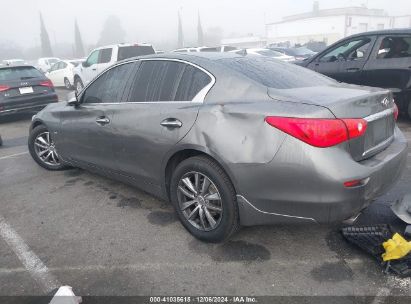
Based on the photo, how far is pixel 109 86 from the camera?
3967 millimetres

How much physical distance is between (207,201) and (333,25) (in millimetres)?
92077

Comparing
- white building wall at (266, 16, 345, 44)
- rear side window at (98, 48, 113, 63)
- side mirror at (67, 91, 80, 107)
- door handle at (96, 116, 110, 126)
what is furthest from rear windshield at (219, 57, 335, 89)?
white building wall at (266, 16, 345, 44)

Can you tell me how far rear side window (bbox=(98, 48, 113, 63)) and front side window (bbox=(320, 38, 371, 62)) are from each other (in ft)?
26.3

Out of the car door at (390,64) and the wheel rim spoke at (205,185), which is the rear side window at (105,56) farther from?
the wheel rim spoke at (205,185)

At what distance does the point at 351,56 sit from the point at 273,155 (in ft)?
17.7

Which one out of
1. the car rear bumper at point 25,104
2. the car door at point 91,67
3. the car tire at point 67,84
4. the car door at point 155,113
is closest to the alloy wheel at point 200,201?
the car door at point 155,113

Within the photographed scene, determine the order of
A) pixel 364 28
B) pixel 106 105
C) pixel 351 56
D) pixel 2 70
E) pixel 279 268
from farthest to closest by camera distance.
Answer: pixel 364 28 < pixel 2 70 < pixel 351 56 < pixel 106 105 < pixel 279 268

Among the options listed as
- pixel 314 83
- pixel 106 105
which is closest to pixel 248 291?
pixel 314 83

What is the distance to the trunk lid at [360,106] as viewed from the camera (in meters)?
2.50

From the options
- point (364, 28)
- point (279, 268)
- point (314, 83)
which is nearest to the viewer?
point (279, 268)

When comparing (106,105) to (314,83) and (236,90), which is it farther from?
(314,83)

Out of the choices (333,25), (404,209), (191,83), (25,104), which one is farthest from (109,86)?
(333,25)

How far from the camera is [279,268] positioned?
2.73 metres

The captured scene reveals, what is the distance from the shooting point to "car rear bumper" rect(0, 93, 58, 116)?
28.4 feet
